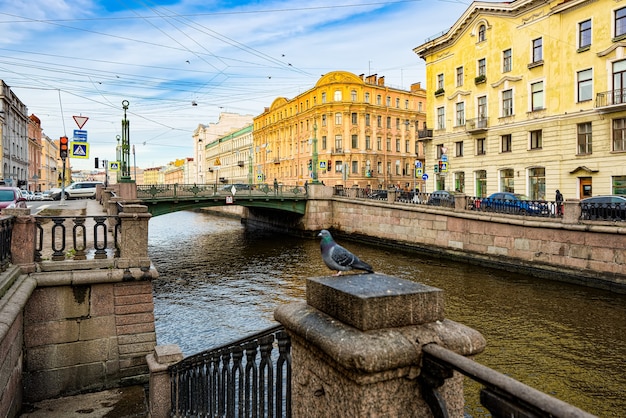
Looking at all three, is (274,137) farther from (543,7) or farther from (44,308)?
(44,308)

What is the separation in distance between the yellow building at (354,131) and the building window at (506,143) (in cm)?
2174

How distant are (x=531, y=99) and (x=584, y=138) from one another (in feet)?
14.4

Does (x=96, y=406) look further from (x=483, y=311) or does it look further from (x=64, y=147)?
(x=64, y=147)

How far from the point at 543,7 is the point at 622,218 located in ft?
54.8

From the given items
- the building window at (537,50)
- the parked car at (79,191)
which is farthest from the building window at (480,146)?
the parked car at (79,191)

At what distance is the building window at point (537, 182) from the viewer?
90.5 ft

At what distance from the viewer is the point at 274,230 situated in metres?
41.6

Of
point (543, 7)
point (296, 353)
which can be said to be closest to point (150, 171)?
point (543, 7)

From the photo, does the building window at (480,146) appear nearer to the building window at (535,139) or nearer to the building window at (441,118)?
the building window at (535,139)

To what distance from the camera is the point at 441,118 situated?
118 ft

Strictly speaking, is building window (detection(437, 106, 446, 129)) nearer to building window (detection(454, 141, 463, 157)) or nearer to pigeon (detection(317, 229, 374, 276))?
building window (detection(454, 141, 463, 157))

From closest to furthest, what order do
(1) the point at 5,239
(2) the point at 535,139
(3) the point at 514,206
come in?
(1) the point at 5,239 < (3) the point at 514,206 < (2) the point at 535,139

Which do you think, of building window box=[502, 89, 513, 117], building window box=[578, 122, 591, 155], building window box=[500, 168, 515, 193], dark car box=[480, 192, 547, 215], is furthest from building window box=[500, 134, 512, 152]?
dark car box=[480, 192, 547, 215]

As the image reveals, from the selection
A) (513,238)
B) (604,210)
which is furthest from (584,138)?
(604,210)
